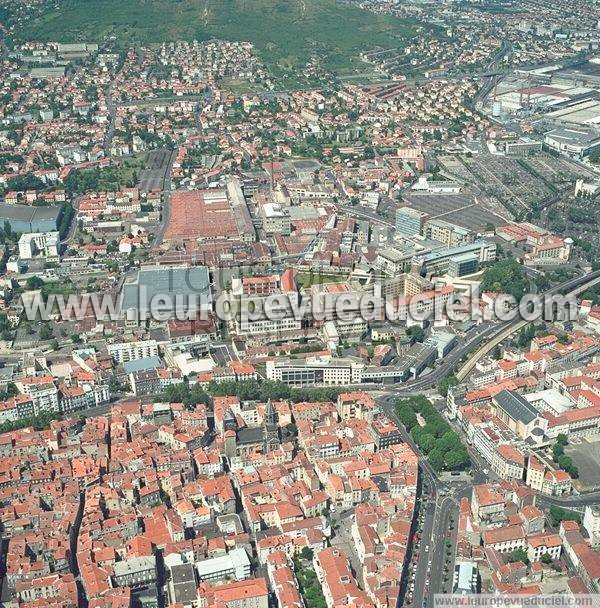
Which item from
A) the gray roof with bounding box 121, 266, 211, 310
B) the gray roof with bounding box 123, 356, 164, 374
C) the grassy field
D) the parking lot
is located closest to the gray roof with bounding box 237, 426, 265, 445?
the gray roof with bounding box 123, 356, 164, 374

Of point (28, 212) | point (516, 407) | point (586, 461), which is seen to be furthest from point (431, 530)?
point (28, 212)

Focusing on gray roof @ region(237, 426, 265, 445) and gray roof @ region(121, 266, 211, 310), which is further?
gray roof @ region(121, 266, 211, 310)

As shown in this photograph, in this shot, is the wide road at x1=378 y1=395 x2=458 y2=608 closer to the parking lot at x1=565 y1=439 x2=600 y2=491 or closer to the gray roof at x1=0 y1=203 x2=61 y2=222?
the parking lot at x1=565 y1=439 x2=600 y2=491

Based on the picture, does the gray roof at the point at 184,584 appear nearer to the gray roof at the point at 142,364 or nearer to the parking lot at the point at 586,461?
the gray roof at the point at 142,364

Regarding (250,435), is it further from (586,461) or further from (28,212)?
(28,212)

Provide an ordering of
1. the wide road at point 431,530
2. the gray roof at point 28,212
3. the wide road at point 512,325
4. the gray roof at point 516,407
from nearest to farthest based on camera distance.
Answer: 1. the wide road at point 431,530
2. the gray roof at point 516,407
3. the wide road at point 512,325
4. the gray roof at point 28,212

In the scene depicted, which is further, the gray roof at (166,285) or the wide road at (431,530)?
the gray roof at (166,285)

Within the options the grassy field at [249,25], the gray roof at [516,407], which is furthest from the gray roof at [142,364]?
the grassy field at [249,25]
